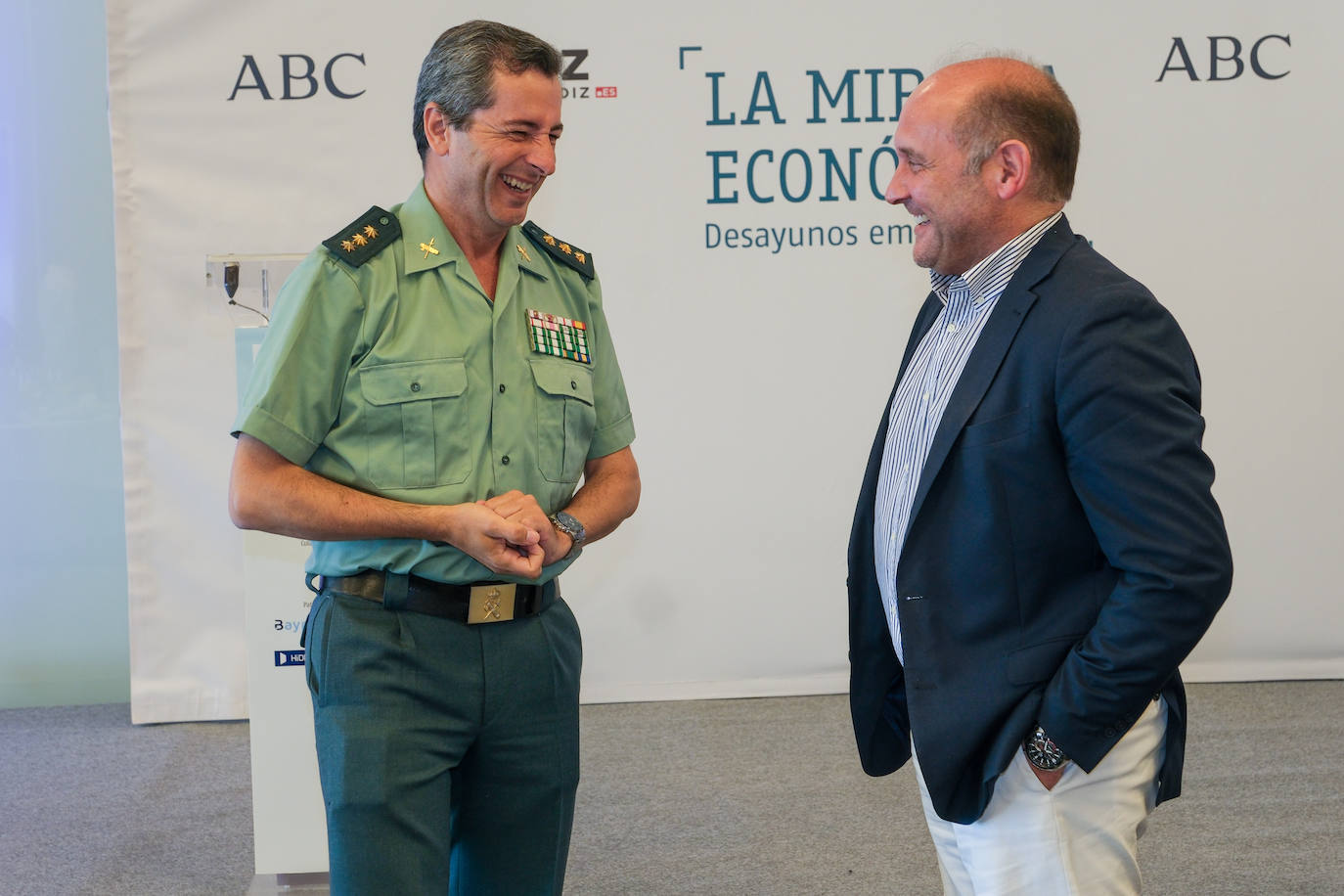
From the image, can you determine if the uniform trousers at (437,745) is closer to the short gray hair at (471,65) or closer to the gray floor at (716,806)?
the short gray hair at (471,65)

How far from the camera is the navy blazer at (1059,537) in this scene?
1.49 meters

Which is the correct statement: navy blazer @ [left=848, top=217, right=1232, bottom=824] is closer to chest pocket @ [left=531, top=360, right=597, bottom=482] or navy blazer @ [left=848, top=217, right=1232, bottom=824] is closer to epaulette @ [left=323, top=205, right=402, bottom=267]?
chest pocket @ [left=531, top=360, right=597, bottom=482]

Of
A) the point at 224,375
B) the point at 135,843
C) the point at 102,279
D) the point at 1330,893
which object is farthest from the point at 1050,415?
the point at 102,279

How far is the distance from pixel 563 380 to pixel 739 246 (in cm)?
262

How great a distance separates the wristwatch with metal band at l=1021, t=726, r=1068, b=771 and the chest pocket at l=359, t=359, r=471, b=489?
2.67 ft

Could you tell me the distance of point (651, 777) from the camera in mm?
3752

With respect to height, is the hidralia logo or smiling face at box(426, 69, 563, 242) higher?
the hidralia logo

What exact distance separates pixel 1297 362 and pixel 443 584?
375 centimetres

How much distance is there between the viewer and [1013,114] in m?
1.64

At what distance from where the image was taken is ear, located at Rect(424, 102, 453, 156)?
5.87ft

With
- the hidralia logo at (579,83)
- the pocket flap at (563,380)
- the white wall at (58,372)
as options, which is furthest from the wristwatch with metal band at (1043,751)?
the white wall at (58,372)

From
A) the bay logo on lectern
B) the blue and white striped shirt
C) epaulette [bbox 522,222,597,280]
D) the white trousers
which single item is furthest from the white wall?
the white trousers

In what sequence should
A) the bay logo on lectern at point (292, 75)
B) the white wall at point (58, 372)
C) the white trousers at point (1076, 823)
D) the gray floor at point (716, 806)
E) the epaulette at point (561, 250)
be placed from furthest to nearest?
the white wall at point (58, 372), the bay logo on lectern at point (292, 75), the gray floor at point (716, 806), the epaulette at point (561, 250), the white trousers at point (1076, 823)

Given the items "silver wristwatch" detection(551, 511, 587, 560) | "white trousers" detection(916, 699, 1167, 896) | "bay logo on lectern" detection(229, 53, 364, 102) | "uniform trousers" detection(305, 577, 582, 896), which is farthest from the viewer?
"bay logo on lectern" detection(229, 53, 364, 102)
